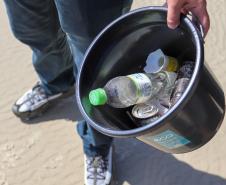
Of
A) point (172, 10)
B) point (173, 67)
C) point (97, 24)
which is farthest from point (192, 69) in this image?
point (97, 24)

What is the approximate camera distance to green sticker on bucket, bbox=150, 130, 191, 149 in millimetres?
1194

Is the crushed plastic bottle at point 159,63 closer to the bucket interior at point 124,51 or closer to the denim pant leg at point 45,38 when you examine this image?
the bucket interior at point 124,51

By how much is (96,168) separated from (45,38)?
48 cm

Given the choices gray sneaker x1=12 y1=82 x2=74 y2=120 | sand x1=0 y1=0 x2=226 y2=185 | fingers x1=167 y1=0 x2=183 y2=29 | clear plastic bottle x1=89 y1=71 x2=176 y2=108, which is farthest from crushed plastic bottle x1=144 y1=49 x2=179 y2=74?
gray sneaker x1=12 y1=82 x2=74 y2=120

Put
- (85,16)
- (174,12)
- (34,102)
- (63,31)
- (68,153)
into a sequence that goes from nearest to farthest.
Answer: (174,12) < (85,16) < (63,31) < (68,153) < (34,102)

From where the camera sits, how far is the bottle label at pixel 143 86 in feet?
3.92

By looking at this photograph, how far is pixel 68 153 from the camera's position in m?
1.96

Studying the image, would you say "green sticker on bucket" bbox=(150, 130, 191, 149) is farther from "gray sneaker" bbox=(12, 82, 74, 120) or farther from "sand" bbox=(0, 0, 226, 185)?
"gray sneaker" bbox=(12, 82, 74, 120)

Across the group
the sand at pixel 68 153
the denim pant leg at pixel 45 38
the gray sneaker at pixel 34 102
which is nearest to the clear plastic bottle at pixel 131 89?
the denim pant leg at pixel 45 38

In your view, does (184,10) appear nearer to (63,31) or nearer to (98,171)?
(63,31)

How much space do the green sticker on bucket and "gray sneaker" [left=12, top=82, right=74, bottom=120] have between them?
35.7 inches

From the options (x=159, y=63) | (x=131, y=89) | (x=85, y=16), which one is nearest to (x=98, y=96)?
(x=131, y=89)

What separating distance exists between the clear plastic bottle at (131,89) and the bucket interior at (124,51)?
0.13 feet

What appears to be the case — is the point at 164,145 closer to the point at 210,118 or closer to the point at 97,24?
the point at 210,118
